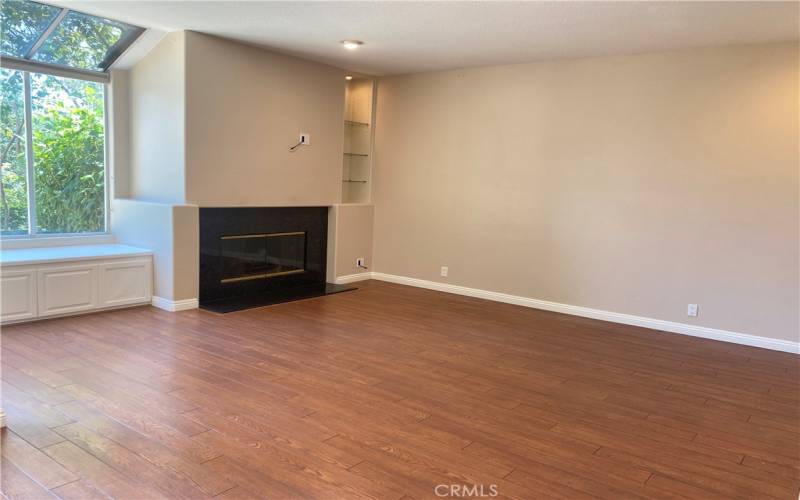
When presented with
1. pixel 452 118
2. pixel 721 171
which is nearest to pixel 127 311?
pixel 452 118

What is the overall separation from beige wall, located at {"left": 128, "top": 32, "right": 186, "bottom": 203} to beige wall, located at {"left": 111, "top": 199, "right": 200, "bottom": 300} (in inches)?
6.5

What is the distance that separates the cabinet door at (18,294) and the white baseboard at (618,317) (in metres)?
3.81

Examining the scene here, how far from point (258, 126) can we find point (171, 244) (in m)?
1.46

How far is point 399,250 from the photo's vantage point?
693cm

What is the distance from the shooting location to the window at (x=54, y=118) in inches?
189

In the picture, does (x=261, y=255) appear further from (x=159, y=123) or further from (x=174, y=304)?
(x=159, y=123)

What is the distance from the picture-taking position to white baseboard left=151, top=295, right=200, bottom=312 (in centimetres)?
507

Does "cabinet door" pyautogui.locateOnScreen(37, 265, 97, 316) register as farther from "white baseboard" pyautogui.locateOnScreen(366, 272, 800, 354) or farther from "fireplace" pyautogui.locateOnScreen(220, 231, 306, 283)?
"white baseboard" pyautogui.locateOnScreen(366, 272, 800, 354)

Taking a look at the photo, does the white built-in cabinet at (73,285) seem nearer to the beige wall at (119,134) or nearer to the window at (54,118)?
the window at (54,118)

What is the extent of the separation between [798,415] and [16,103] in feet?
21.1

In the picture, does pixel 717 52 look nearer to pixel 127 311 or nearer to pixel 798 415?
pixel 798 415

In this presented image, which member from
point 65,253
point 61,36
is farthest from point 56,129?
point 65,253
